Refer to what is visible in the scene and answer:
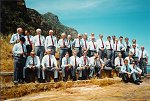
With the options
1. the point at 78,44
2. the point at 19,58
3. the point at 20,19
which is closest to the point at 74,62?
the point at 78,44

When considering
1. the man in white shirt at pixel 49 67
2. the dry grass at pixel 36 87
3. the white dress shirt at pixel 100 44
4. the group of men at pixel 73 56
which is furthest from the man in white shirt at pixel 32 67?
the white dress shirt at pixel 100 44

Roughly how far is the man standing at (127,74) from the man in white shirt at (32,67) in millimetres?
3024

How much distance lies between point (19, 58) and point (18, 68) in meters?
0.32

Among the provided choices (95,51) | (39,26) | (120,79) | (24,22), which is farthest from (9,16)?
(120,79)

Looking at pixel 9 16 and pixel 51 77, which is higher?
pixel 9 16

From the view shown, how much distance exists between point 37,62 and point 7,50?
300 cm

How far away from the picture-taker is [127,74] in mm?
11531

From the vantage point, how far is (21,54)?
10211 millimetres

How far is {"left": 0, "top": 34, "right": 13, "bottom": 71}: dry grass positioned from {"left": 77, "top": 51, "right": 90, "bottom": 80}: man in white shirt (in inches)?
97.3

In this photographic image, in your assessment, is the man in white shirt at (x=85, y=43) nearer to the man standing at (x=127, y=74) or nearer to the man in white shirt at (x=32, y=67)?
the man standing at (x=127, y=74)

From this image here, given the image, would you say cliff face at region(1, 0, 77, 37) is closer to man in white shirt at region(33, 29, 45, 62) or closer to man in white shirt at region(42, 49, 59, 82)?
man in white shirt at region(33, 29, 45, 62)

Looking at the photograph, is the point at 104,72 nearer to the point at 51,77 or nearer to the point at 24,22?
the point at 51,77

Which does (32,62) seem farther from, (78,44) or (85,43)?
(85,43)

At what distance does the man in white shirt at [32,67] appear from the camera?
33.9 feet
